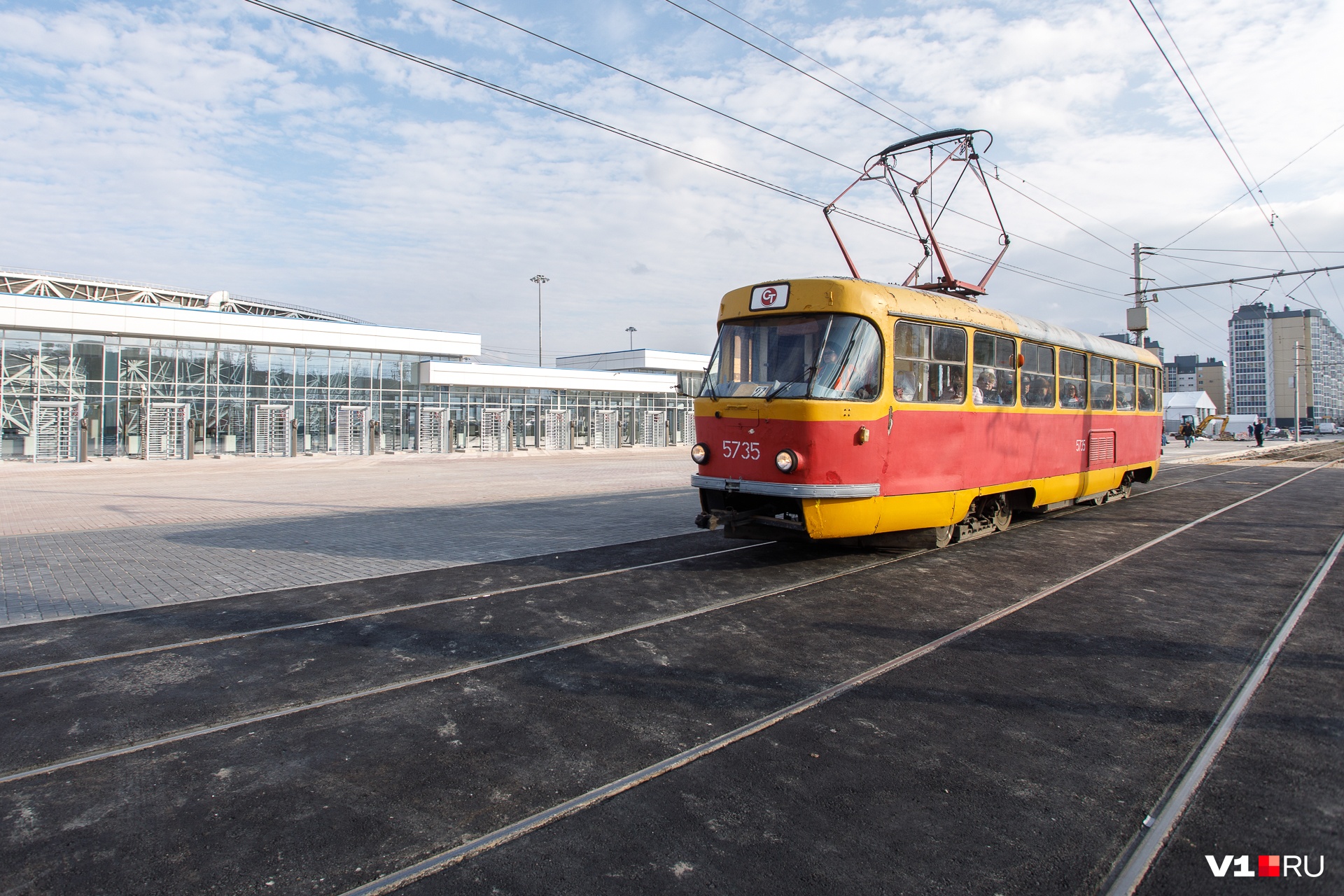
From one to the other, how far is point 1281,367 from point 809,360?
420 ft

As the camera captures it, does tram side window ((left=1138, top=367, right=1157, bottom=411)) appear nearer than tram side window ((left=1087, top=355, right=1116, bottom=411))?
No

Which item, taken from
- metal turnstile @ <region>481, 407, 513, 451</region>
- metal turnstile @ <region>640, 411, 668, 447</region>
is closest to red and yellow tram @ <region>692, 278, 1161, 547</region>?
metal turnstile @ <region>481, 407, 513, 451</region>

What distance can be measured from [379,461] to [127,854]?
3024cm

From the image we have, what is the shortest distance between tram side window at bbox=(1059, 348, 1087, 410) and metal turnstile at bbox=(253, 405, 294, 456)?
32460 millimetres

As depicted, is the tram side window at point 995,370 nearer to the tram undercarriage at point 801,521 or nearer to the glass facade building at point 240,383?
the tram undercarriage at point 801,521

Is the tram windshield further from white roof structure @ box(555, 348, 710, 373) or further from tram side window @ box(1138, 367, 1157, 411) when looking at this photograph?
white roof structure @ box(555, 348, 710, 373)

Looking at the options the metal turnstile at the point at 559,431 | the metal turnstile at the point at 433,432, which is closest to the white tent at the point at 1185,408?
the metal turnstile at the point at 559,431

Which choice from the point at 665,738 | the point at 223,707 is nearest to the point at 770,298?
the point at 665,738

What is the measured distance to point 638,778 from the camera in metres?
3.47

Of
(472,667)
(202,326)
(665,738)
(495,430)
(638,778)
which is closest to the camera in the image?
(638,778)

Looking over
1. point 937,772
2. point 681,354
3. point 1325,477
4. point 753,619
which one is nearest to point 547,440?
point 681,354

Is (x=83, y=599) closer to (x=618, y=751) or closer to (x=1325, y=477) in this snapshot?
(x=618, y=751)

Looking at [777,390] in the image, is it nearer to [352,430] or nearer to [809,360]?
[809,360]

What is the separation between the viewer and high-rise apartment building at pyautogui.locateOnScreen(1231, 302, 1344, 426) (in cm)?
9438
